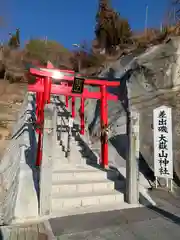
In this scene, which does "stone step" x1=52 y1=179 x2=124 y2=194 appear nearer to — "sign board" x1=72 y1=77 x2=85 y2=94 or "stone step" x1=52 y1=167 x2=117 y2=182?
"stone step" x1=52 y1=167 x2=117 y2=182

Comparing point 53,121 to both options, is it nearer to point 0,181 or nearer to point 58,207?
point 58,207

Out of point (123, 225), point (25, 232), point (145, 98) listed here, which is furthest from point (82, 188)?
point (145, 98)

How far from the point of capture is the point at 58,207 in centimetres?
446

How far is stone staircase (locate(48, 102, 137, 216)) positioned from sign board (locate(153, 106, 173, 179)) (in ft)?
4.46

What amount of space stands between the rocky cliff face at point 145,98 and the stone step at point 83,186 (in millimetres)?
2133

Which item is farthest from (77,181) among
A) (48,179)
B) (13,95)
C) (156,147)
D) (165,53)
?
(13,95)

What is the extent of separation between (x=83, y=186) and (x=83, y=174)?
56cm

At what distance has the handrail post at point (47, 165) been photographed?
4.07m

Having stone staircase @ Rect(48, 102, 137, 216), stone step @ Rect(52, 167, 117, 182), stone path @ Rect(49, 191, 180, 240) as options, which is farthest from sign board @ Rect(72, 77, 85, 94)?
stone path @ Rect(49, 191, 180, 240)

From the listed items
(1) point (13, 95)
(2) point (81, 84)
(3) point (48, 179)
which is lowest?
(3) point (48, 179)

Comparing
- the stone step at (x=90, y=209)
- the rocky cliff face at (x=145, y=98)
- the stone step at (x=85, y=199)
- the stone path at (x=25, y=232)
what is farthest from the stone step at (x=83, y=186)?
the rocky cliff face at (x=145, y=98)

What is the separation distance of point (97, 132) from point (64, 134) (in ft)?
7.20

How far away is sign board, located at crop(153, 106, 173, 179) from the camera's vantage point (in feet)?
19.8

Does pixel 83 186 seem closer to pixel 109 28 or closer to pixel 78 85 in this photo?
pixel 78 85
